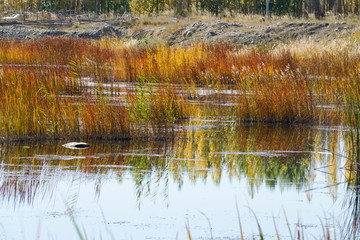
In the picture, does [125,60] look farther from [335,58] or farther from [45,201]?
[45,201]

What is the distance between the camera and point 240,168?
6.71 m

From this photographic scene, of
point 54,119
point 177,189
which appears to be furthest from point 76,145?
point 177,189

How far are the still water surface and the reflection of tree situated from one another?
0.01 meters

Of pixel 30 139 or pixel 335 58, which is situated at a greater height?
pixel 335 58

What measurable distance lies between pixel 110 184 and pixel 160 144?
92.7 inches

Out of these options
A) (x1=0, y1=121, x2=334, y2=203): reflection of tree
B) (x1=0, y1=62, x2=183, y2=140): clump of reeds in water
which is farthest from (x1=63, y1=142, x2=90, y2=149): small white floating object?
(x1=0, y1=62, x2=183, y2=140): clump of reeds in water

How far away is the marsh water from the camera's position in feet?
14.8

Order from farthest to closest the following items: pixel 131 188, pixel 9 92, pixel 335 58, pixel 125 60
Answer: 1. pixel 125 60
2. pixel 335 58
3. pixel 9 92
4. pixel 131 188

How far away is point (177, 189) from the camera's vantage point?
5.78m

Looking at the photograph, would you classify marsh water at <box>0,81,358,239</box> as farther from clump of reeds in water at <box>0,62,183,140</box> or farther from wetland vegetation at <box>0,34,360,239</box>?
clump of reeds in water at <box>0,62,183,140</box>

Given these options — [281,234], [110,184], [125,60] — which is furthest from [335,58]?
[281,234]

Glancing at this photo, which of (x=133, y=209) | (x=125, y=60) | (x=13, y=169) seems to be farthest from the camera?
(x=125, y=60)

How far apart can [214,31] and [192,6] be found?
1167 inches

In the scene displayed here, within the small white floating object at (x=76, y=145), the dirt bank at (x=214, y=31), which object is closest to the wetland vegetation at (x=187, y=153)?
the small white floating object at (x=76, y=145)
